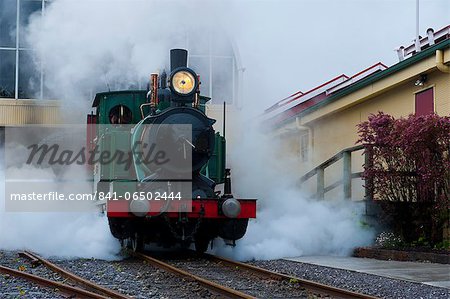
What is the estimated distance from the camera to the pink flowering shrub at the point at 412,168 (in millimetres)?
10742

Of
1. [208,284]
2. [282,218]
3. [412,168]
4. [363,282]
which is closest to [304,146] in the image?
[282,218]

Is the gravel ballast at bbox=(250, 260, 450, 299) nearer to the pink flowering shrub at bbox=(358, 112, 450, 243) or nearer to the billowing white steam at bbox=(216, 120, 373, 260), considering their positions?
the billowing white steam at bbox=(216, 120, 373, 260)

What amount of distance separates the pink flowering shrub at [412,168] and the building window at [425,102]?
4.13ft

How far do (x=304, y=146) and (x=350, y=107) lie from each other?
2822mm

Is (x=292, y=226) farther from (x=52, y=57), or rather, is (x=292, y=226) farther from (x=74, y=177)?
(x=52, y=57)

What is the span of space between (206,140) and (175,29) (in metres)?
4.13

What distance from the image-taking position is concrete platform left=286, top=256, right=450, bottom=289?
8.48m

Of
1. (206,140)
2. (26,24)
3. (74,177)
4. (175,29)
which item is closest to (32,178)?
(74,177)

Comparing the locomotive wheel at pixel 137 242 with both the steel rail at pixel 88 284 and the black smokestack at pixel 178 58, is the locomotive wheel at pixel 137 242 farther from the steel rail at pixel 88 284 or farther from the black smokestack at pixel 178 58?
the black smokestack at pixel 178 58

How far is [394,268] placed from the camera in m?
9.66

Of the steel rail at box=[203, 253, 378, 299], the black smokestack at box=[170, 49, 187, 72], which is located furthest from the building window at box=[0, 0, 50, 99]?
the steel rail at box=[203, 253, 378, 299]

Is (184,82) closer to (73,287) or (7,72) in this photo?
(73,287)

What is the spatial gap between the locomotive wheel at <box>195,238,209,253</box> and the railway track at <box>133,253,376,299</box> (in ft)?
1.33

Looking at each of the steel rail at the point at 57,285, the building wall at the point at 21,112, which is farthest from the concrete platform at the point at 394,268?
the building wall at the point at 21,112
